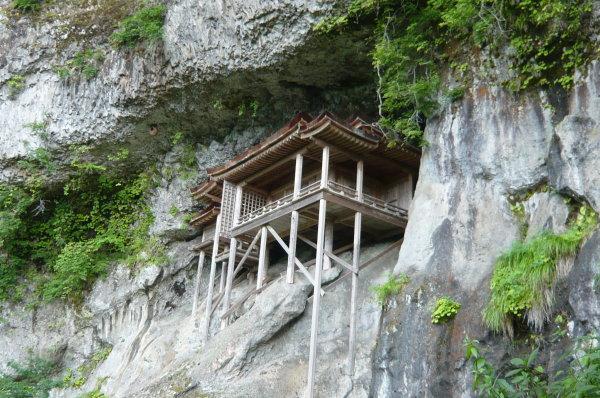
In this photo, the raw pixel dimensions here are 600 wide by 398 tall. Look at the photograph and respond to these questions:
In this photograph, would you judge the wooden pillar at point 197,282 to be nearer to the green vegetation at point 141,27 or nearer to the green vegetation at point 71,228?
the green vegetation at point 71,228

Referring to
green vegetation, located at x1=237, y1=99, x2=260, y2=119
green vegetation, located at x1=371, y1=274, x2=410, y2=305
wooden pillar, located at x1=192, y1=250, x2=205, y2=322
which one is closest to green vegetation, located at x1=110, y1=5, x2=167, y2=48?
green vegetation, located at x1=237, y1=99, x2=260, y2=119

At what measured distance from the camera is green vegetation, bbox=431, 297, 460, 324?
37.2 ft

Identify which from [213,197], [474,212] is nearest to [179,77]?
[213,197]

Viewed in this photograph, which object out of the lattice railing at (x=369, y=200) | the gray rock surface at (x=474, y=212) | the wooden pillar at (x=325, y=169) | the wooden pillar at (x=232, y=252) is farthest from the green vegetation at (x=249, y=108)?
the gray rock surface at (x=474, y=212)

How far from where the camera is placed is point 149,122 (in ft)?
70.9

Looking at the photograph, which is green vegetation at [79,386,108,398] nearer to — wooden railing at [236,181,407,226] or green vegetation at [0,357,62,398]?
green vegetation at [0,357,62,398]

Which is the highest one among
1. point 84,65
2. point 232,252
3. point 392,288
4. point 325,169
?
point 84,65

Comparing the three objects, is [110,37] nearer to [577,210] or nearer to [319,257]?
[319,257]

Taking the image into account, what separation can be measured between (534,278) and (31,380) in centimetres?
1766

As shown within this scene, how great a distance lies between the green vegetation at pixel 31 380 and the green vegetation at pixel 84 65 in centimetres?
1014

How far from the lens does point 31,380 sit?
69.4 ft

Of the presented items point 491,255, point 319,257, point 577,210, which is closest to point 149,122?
point 319,257

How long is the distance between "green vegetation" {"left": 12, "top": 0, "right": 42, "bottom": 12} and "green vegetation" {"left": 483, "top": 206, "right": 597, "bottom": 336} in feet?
69.9

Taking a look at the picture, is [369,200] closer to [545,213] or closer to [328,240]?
[328,240]
